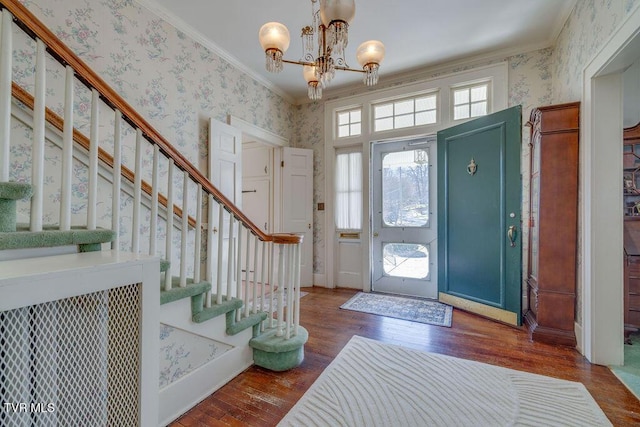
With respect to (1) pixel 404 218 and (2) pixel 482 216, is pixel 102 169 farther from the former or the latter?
(2) pixel 482 216

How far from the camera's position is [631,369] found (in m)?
1.88

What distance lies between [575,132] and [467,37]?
1.43 m

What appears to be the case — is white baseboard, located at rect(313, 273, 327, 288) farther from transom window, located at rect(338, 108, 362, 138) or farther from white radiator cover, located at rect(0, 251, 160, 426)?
white radiator cover, located at rect(0, 251, 160, 426)

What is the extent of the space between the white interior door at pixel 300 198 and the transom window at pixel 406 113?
3.66 feet

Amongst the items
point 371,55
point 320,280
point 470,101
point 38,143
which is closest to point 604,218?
point 470,101

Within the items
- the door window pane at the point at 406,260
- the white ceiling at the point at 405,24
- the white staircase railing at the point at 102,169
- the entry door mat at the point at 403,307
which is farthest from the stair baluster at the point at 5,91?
the door window pane at the point at 406,260

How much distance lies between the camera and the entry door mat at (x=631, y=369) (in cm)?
170

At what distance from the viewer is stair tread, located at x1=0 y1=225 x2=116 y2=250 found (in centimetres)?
88

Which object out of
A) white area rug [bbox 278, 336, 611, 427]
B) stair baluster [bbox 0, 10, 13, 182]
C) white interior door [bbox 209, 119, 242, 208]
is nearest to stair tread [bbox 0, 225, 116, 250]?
stair baluster [bbox 0, 10, 13, 182]

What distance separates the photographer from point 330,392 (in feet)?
5.40

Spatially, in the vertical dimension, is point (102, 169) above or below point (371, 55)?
below

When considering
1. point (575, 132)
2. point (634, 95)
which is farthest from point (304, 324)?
point (634, 95)

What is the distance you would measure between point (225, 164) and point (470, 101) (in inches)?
119

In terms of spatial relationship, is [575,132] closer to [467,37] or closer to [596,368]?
[467,37]
